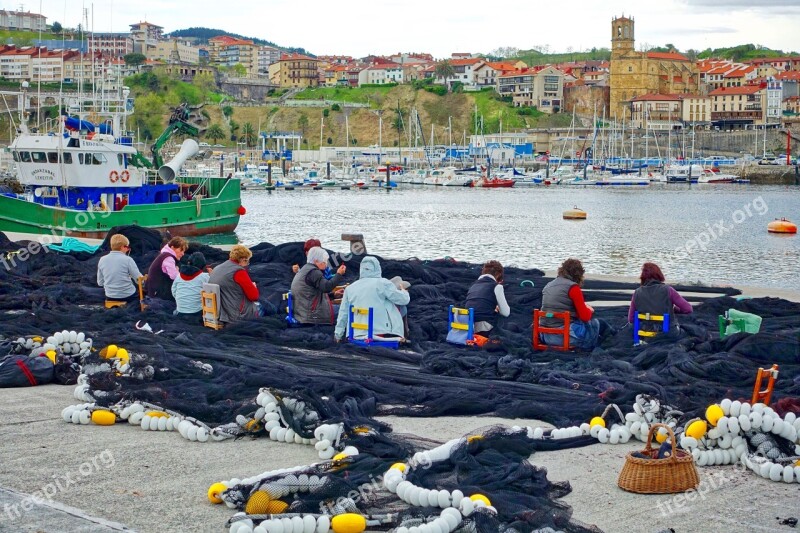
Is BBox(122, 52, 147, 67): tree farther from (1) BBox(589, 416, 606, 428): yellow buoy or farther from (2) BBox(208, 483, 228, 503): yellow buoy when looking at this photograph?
(2) BBox(208, 483, 228, 503): yellow buoy

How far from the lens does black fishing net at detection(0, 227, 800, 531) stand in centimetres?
530

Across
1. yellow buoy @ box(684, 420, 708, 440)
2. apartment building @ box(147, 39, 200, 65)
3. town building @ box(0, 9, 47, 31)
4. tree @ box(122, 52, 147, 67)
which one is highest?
town building @ box(0, 9, 47, 31)

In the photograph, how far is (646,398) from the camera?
635cm

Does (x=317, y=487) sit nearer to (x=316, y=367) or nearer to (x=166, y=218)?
(x=316, y=367)

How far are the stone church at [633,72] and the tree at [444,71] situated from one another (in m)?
22.8

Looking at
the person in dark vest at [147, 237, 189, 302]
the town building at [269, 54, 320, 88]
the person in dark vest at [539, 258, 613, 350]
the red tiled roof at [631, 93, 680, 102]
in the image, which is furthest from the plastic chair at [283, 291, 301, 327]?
the town building at [269, 54, 320, 88]

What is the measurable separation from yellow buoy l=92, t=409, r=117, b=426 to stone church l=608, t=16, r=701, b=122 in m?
133

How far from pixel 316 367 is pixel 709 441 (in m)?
3.35

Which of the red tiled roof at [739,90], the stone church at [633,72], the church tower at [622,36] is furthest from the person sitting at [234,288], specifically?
the church tower at [622,36]

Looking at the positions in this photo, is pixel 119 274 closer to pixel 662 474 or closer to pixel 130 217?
pixel 662 474

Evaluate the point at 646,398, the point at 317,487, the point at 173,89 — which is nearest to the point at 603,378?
the point at 646,398

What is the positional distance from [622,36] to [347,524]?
14389cm

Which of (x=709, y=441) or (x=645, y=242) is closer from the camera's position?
(x=709, y=441)

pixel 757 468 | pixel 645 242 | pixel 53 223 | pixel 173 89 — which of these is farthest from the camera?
pixel 173 89
